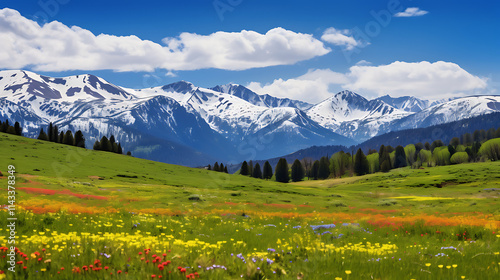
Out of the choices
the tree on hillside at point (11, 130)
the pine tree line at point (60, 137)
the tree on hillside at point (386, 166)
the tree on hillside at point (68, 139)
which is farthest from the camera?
the tree on hillside at point (386, 166)

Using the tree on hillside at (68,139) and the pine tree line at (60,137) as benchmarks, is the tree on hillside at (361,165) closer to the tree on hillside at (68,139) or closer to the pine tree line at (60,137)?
the pine tree line at (60,137)

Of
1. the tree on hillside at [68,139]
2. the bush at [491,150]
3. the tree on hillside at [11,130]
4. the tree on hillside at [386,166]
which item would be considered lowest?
the tree on hillside at [386,166]

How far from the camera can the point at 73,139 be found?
533 feet

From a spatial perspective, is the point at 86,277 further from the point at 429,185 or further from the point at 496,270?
the point at 429,185

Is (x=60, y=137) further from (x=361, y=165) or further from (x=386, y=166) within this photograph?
(x=386, y=166)

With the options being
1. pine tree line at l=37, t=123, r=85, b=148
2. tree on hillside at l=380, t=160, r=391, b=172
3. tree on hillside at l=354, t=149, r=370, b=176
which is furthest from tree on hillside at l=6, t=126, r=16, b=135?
tree on hillside at l=380, t=160, r=391, b=172

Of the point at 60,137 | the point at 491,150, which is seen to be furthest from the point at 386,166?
the point at 60,137

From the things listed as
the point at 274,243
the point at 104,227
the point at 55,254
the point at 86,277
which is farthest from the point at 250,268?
the point at 104,227

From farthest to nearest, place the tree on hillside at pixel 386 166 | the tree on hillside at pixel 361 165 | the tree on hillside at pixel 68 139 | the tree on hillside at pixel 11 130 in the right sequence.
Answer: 1. the tree on hillside at pixel 361 165
2. the tree on hillside at pixel 386 166
3. the tree on hillside at pixel 68 139
4. the tree on hillside at pixel 11 130

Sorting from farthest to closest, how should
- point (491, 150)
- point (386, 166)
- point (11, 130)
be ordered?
point (386, 166), point (491, 150), point (11, 130)

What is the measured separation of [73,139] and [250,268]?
17675 centimetres

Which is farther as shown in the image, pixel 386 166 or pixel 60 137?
pixel 386 166

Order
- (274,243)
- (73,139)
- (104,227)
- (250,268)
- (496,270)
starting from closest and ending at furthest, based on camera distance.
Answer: (250,268) → (496,270) → (274,243) → (104,227) → (73,139)

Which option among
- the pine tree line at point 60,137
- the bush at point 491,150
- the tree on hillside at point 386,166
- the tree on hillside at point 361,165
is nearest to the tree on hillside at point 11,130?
the pine tree line at point 60,137
